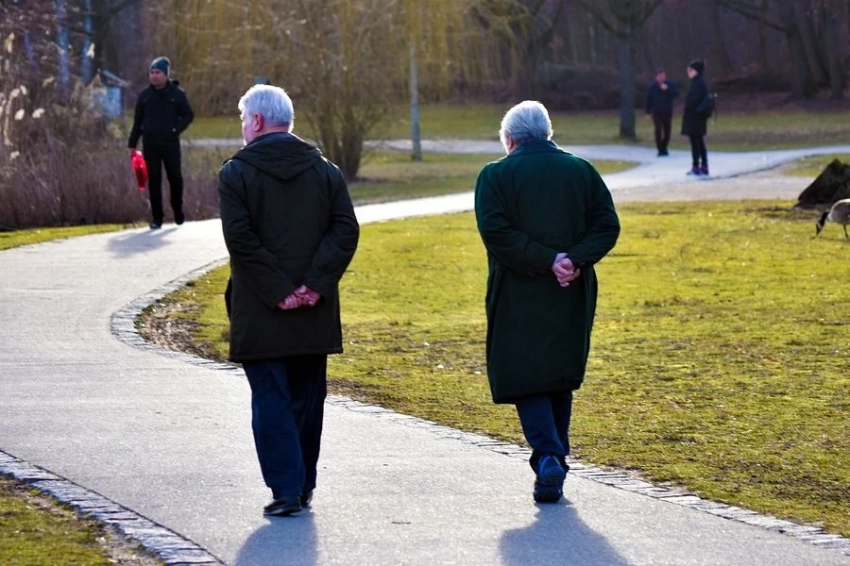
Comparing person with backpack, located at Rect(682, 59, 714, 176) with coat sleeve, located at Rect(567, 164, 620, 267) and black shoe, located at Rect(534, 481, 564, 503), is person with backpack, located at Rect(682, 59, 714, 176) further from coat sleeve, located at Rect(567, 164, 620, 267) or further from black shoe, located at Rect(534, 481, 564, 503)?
black shoe, located at Rect(534, 481, 564, 503)

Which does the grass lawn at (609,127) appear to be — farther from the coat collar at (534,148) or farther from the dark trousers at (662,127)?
the coat collar at (534,148)

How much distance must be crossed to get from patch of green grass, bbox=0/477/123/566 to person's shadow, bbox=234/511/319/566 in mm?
497

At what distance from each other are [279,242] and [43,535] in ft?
4.68

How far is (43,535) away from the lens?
6004 millimetres

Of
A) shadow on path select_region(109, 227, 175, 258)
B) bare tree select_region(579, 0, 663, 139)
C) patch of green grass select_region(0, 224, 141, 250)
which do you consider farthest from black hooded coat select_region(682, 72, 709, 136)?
bare tree select_region(579, 0, 663, 139)

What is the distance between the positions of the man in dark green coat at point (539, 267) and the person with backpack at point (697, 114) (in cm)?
2312

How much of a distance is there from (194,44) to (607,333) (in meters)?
19.6

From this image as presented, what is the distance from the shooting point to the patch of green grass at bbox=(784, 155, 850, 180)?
31328mm

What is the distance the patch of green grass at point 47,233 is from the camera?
58.2 ft

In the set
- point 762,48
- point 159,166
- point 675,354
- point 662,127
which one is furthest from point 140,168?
point 762,48

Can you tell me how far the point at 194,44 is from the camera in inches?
1201

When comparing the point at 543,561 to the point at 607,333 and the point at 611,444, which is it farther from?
the point at 607,333

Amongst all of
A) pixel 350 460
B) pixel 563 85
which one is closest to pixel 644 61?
pixel 563 85

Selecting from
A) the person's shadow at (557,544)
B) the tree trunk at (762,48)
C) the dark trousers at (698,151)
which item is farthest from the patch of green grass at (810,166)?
the tree trunk at (762,48)
